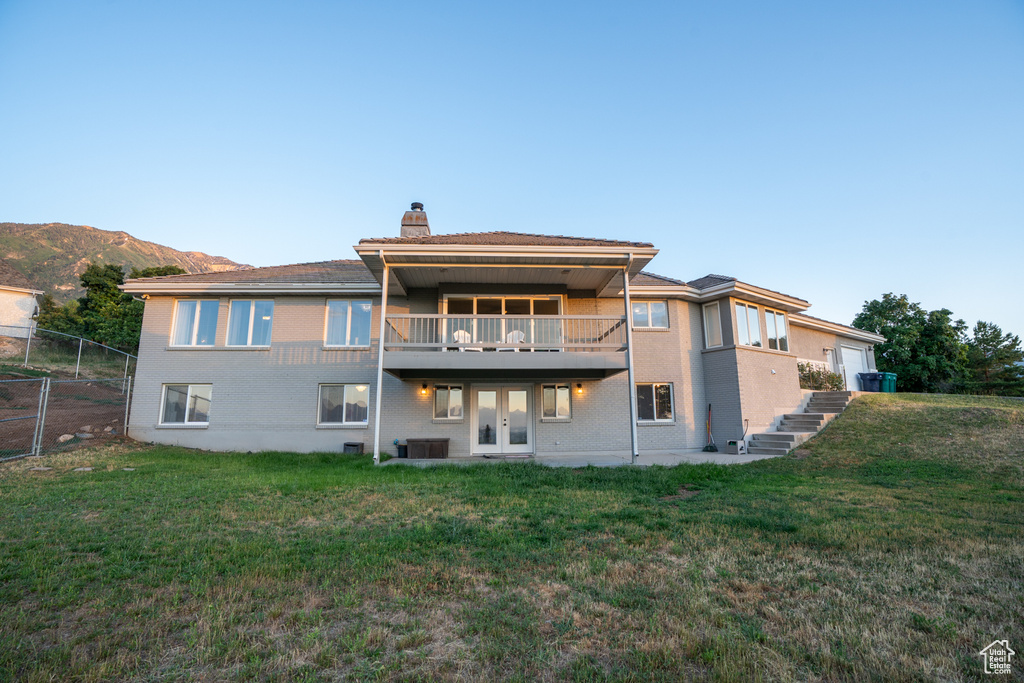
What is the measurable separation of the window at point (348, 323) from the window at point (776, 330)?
536 inches

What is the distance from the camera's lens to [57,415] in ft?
43.4

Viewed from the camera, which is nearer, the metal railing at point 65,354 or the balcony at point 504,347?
the balcony at point 504,347

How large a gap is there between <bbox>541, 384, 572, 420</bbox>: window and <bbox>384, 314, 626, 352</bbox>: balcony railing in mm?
1555

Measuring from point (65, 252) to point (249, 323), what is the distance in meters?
104

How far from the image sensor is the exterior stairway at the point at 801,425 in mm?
13047

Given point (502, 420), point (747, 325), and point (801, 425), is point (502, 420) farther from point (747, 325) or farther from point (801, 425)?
point (801, 425)

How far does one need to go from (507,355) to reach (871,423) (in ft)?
37.7

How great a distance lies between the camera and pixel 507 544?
15.6ft

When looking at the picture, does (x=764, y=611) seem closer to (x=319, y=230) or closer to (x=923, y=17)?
(x=923, y=17)

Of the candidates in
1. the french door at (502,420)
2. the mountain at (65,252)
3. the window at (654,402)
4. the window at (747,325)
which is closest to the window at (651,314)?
the window at (654,402)

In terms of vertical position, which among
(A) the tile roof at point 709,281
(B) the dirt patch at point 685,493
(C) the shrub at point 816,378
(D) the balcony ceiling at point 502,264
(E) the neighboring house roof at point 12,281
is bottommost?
(B) the dirt patch at point 685,493

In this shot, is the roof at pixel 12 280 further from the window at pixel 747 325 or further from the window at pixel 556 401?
the window at pixel 747 325

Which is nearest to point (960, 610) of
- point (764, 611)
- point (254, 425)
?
point (764, 611)

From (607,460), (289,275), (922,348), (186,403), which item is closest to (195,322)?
(186,403)
